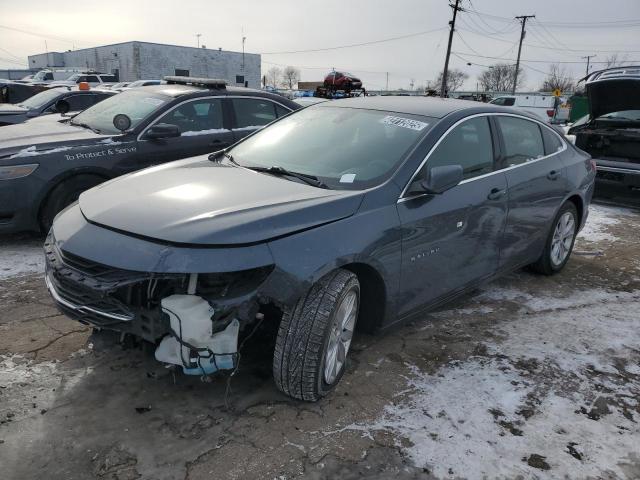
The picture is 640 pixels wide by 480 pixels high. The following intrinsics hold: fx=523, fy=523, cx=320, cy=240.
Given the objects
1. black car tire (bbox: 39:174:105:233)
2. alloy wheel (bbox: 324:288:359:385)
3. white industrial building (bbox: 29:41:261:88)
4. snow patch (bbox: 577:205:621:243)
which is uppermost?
white industrial building (bbox: 29:41:261:88)

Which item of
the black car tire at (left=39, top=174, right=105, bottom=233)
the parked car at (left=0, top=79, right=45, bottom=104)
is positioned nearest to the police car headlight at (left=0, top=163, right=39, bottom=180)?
the black car tire at (left=39, top=174, right=105, bottom=233)

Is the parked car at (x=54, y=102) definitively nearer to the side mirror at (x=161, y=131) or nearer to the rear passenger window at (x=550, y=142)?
the side mirror at (x=161, y=131)

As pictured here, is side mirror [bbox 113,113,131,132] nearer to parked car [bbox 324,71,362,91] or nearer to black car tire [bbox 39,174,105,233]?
black car tire [bbox 39,174,105,233]

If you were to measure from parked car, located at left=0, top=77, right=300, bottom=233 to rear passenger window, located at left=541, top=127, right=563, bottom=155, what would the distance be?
3273 mm

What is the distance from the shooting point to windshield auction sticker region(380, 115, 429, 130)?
11.4 feet

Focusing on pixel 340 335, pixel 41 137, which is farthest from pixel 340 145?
pixel 41 137

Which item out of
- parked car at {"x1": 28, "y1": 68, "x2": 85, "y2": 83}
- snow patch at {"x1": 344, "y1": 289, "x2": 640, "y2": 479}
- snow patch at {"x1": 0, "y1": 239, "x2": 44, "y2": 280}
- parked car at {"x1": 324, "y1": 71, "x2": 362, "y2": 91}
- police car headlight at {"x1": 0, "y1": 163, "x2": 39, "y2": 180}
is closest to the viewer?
snow patch at {"x1": 344, "y1": 289, "x2": 640, "y2": 479}

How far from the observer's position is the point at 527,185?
4.14 m

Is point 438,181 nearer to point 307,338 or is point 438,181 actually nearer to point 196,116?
point 307,338

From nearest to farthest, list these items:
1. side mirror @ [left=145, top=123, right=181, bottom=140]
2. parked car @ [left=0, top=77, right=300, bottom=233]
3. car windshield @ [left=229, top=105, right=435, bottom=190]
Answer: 1. car windshield @ [left=229, top=105, right=435, bottom=190]
2. parked car @ [left=0, top=77, right=300, bottom=233]
3. side mirror @ [left=145, top=123, right=181, bottom=140]

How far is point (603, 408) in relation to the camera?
9.65 feet

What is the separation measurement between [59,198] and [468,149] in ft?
12.6

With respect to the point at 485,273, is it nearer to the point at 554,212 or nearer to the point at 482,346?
the point at 482,346

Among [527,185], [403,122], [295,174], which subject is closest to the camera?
[295,174]
